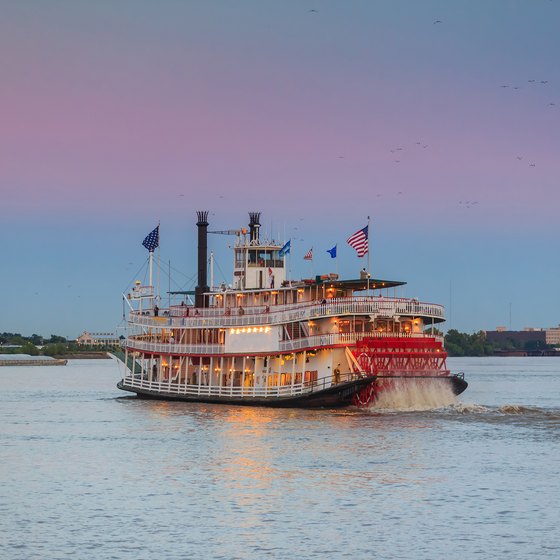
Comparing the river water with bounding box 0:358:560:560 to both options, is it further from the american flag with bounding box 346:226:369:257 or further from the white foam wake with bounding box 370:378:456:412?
the american flag with bounding box 346:226:369:257

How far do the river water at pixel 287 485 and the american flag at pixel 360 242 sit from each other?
344 inches

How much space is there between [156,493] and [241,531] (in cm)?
710

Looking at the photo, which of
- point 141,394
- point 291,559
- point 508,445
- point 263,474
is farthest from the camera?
point 141,394

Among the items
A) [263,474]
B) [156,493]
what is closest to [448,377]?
[263,474]

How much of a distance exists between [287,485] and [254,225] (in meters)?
37.5

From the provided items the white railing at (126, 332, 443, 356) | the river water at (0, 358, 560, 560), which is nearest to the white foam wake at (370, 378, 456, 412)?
the river water at (0, 358, 560, 560)

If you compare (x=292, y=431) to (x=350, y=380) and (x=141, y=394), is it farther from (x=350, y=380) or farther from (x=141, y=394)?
(x=141, y=394)

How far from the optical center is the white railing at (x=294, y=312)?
203 feet

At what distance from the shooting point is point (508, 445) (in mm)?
49969

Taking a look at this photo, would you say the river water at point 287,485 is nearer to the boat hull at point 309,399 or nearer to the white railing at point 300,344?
the boat hull at point 309,399

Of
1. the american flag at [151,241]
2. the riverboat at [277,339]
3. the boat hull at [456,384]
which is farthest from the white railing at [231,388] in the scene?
the american flag at [151,241]

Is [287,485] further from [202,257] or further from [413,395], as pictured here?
[202,257]

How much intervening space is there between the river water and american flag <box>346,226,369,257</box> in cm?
873

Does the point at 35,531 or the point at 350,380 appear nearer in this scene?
the point at 35,531
